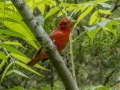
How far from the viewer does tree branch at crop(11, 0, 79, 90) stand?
3.63ft

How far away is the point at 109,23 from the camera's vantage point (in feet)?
4.95

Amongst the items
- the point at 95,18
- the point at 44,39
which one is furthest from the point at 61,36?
the point at 44,39

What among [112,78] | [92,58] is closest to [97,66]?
[92,58]

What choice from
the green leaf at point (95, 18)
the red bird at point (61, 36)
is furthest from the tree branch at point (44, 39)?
the red bird at point (61, 36)

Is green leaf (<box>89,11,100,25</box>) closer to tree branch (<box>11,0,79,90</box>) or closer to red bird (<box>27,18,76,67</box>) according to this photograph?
red bird (<box>27,18,76,67</box>)

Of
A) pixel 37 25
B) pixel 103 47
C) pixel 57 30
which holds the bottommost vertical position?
pixel 103 47

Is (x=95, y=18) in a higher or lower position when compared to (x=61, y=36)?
higher

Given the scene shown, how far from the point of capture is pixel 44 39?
1.18 m

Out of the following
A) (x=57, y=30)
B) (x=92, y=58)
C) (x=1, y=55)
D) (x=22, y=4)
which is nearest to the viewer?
(x=22, y=4)

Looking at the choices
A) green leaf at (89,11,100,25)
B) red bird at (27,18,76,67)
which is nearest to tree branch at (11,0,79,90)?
green leaf at (89,11,100,25)

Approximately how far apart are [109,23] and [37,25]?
1.51 feet

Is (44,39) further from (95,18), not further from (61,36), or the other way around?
(61,36)

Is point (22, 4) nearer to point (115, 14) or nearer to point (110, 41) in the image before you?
point (110, 41)

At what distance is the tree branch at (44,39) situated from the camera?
3.63 ft
